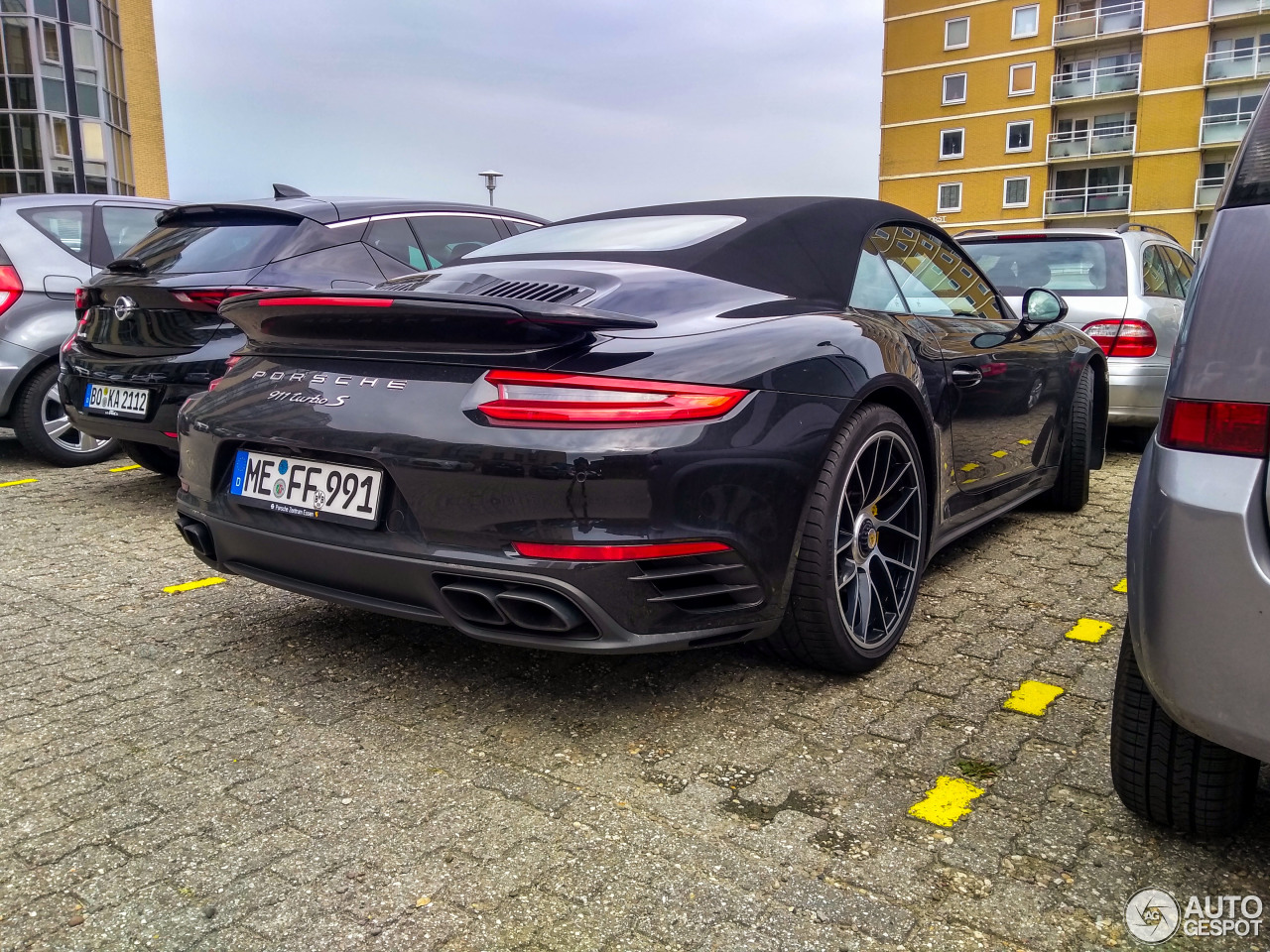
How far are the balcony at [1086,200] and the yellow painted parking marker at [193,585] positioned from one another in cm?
4802

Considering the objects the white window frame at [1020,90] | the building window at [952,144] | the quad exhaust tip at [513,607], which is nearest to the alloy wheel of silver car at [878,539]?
the quad exhaust tip at [513,607]

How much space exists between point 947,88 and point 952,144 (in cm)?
276

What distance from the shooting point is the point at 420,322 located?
7.32 feet

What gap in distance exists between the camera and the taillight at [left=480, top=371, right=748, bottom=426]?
2098 millimetres

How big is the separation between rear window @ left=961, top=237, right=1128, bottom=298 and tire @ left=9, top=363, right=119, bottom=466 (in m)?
5.43

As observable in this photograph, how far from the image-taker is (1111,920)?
5.54 feet

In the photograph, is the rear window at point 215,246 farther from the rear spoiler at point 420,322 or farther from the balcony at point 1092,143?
the balcony at point 1092,143

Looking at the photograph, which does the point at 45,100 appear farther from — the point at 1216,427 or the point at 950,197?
the point at 1216,427

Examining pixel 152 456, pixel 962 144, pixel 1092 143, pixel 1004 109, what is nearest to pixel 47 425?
pixel 152 456

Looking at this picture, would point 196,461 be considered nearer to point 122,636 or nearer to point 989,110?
point 122,636

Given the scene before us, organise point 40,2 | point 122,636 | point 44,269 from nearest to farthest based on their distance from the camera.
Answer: point 122,636 < point 44,269 < point 40,2

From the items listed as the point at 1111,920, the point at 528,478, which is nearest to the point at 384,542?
the point at 528,478

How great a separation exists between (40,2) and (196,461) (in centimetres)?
3685

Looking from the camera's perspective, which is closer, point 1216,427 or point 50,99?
point 1216,427
